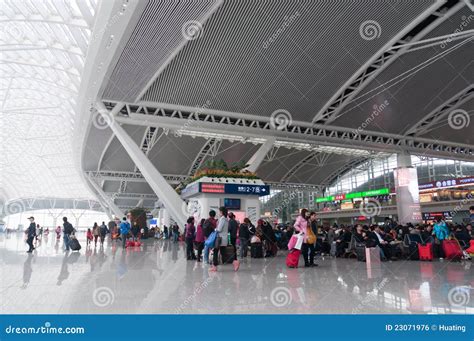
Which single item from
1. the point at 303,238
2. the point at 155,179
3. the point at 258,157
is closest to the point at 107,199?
the point at 155,179

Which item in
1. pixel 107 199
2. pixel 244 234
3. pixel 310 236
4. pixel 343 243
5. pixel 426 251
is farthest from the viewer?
pixel 107 199

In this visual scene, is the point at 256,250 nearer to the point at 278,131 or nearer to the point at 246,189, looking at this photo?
the point at 246,189

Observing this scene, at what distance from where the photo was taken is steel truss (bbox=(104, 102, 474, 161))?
20.7m

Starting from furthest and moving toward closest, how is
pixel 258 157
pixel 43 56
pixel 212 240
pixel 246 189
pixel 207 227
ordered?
pixel 43 56
pixel 258 157
pixel 246 189
pixel 207 227
pixel 212 240

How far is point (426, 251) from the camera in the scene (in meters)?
10.7

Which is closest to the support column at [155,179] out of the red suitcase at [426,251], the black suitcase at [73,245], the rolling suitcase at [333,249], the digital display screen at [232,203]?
the digital display screen at [232,203]

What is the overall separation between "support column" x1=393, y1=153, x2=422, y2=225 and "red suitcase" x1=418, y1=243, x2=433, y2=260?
18.5m

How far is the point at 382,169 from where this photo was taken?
1871 inches

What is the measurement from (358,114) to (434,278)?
19001mm

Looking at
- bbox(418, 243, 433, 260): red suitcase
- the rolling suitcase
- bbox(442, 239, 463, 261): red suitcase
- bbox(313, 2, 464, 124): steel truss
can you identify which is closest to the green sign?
bbox(313, 2, 464, 124): steel truss

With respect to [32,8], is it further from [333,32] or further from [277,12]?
[333,32]

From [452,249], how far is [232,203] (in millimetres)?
9565

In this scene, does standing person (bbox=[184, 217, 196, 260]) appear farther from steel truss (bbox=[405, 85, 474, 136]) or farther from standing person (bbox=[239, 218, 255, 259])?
steel truss (bbox=[405, 85, 474, 136])

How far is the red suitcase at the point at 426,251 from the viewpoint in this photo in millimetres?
10594
